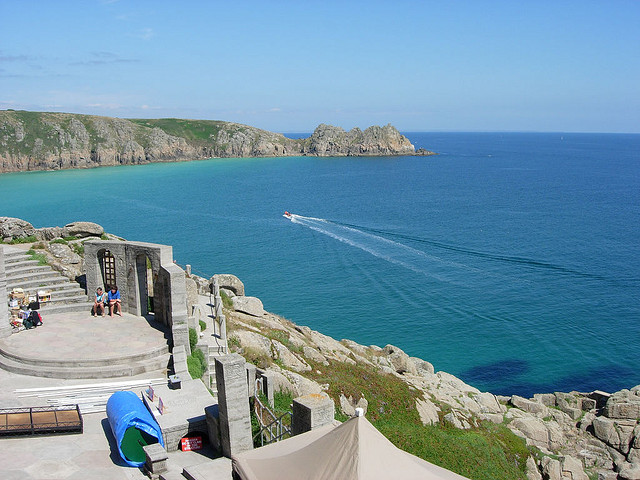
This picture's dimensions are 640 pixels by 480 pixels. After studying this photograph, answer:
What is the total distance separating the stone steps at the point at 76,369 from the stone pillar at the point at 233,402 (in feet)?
18.0

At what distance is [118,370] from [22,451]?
4.34 m

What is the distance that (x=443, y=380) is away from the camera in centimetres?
3356

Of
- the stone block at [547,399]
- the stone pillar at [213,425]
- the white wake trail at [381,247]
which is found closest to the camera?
the stone pillar at [213,425]

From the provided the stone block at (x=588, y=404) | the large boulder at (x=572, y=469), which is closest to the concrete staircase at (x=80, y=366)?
the large boulder at (x=572, y=469)

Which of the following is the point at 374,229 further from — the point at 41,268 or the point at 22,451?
the point at 22,451

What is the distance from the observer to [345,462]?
991 cm

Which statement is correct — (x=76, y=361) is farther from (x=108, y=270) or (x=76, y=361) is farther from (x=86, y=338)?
(x=108, y=270)

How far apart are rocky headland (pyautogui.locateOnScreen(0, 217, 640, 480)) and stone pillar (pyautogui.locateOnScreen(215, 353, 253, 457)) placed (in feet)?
22.8

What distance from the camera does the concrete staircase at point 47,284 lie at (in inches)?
914

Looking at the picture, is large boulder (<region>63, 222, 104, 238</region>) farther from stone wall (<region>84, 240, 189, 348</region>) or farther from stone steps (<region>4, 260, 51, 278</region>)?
stone wall (<region>84, 240, 189, 348</region>)

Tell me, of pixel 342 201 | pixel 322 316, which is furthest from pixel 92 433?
pixel 342 201

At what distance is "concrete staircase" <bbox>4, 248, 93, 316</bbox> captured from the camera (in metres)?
23.2

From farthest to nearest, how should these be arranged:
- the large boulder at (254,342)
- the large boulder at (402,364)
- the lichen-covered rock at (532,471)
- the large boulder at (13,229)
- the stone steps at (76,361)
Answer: the large boulder at (402,364), the large boulder at (13,229), the large boulder at (254,342), the lichen-covered rock at (532,471), the stone steps at (76,361)

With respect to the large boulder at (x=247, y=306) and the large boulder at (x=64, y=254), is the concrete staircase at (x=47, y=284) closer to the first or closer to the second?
the large boulder at (x=64, y=254)
